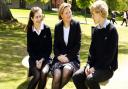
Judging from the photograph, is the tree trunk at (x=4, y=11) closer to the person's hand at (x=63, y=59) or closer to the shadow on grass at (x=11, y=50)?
the shadow on grass at (x=11, y=50)

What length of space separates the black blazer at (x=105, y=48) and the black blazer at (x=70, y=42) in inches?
30.4

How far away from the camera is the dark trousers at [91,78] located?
750 cm

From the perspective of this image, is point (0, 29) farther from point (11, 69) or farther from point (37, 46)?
point (37, 46)

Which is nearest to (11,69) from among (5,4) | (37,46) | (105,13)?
(37,46)

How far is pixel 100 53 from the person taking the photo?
772 centimetres

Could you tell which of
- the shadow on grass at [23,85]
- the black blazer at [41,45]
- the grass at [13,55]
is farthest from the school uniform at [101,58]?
the shadow on grass at [23,85]

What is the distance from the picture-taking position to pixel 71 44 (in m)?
8.61

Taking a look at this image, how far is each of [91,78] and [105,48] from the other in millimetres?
617

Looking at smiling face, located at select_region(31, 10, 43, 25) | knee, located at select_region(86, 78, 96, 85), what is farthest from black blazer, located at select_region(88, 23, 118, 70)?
smiling face, located at select_region(31, 10, 43, 25)

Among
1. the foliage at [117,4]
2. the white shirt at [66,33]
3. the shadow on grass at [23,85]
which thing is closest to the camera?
the white shirt at [66,33]

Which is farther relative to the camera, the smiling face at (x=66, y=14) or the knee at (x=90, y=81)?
the smiling face at (x=66, y=14)

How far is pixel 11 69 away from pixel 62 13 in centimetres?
445

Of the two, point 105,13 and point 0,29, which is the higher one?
point 105,13

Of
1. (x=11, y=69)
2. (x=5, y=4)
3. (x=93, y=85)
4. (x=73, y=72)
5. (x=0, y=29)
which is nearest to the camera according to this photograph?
(x=93, y=85)
